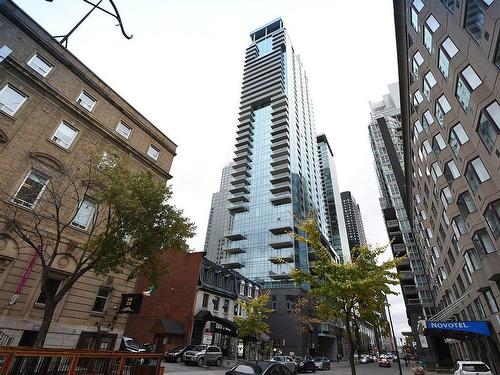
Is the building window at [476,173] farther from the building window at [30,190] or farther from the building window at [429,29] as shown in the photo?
the building window at [30,190]

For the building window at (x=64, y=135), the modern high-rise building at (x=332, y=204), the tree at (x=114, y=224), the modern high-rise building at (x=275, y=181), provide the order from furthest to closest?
the modern high-rise building at (x=332, y=204) < the modern high-rise building at (x=275, y=181) < the building window at (x=64, y=135) < the tree at (x=114, y=224)

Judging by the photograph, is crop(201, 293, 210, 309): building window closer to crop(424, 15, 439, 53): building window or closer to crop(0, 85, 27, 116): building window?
crop(0, 85, 27, 116): building window

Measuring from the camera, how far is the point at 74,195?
18031 mm

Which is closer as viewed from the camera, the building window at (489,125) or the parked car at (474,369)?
the building window at (489,125)

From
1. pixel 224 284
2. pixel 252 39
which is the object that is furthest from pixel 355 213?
pixel 224 284

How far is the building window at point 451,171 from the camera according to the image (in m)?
23.2

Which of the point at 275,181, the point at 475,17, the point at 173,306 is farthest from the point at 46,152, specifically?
the point at 275,181

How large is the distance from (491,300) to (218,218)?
12218 centimetres

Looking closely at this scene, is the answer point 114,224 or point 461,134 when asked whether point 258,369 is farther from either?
point 461,134

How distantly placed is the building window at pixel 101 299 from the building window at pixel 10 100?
12270mm

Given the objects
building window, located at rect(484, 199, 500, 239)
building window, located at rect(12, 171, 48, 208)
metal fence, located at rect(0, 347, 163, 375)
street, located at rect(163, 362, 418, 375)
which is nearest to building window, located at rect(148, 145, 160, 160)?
building window, located at rect(12, 171, 48, 208)

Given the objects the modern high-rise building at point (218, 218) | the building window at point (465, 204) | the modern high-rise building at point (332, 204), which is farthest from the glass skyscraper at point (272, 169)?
the modern high-rise building at point (218, 218)

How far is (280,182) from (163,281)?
54564 millimetres

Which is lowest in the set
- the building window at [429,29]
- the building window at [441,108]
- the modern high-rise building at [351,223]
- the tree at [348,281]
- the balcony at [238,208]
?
the tree at [348,281]
